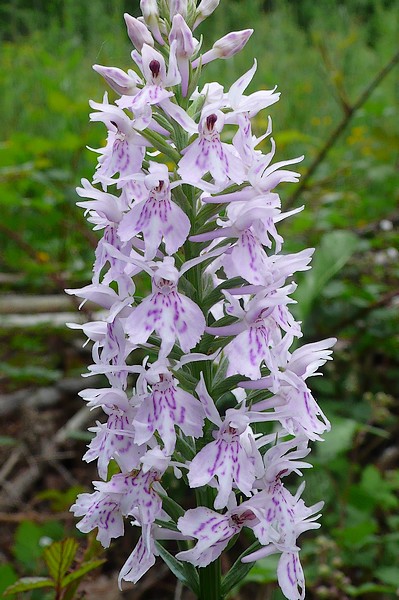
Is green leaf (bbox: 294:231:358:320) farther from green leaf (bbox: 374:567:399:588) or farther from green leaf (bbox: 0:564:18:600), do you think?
green leaf (bbox: 0:564:18:600)

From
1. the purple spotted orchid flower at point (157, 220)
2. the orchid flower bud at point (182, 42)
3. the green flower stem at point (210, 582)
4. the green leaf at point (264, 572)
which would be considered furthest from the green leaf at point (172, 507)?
the orchid flower bud at point (182, 42)

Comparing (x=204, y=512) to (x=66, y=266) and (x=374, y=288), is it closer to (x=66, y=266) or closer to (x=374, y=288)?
(x=374, y=288)

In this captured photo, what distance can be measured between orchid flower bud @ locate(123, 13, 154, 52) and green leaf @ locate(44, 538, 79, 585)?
977 millimetres

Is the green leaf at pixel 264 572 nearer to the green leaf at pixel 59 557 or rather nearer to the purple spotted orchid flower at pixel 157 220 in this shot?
the green leaf at pixel 59 557

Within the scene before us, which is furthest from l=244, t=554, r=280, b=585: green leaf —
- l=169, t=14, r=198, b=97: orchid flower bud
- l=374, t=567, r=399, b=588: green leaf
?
l=169, t=14, r=198, b=97: orchid flower bud

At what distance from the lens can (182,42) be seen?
49.7 inches

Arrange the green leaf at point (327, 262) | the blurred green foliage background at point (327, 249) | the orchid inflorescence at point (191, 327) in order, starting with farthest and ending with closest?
the green leaf at point (327, 262) < the blurred green foliage background at point (327, 249) < the orchid inflorescence at point (191, 327)

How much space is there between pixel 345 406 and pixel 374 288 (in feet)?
1.70

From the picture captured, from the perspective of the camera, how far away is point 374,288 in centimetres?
296

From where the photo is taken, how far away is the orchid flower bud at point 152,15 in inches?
50.6

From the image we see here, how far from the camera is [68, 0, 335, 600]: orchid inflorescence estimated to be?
1.19 m

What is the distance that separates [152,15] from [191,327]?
59 cm

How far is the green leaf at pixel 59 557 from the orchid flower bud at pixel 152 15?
1.00 m

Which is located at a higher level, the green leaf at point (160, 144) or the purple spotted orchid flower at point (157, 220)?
the green leaf at point (160, 144)
